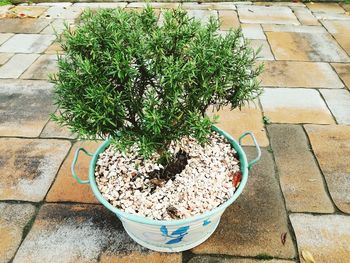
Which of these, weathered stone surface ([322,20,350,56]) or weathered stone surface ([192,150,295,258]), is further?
weathered stone surface ([322,20,350,56])

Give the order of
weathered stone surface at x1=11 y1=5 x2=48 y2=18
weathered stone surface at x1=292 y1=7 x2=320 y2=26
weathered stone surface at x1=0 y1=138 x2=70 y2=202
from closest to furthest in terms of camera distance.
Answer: weathered stone surface at x1=0 y1=138 x2=70 y2=202 < weathered stone surface at x1=292 y1=7 x2=320 y2=26 < weathered stone surface at x1=11 y1=5 x2=48 y2=18

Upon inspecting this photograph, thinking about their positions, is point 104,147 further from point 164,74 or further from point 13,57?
point 13,57

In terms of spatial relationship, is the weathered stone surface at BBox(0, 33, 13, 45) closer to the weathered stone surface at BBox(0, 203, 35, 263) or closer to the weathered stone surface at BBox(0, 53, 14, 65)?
the weathered stone surface at BBox(0, 53, 14, 65)

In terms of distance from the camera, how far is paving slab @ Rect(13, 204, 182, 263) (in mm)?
1988

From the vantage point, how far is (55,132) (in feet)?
9.64

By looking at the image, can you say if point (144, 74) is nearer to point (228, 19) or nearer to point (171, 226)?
point (171, 226)

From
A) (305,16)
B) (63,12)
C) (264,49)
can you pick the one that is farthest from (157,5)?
(305,16)

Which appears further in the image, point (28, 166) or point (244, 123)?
point (244, 123)

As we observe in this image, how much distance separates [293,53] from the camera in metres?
4.13

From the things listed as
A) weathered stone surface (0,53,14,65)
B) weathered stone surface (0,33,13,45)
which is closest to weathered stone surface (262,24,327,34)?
weathered stone surface (0,53,14,65)

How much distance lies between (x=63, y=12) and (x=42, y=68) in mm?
1774

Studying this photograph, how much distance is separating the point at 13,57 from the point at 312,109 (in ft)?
10.8

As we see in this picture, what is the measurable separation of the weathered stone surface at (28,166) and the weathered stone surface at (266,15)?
3.37 meters

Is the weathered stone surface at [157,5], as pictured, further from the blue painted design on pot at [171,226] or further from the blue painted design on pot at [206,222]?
the blue painted design on pot at [206,222]
